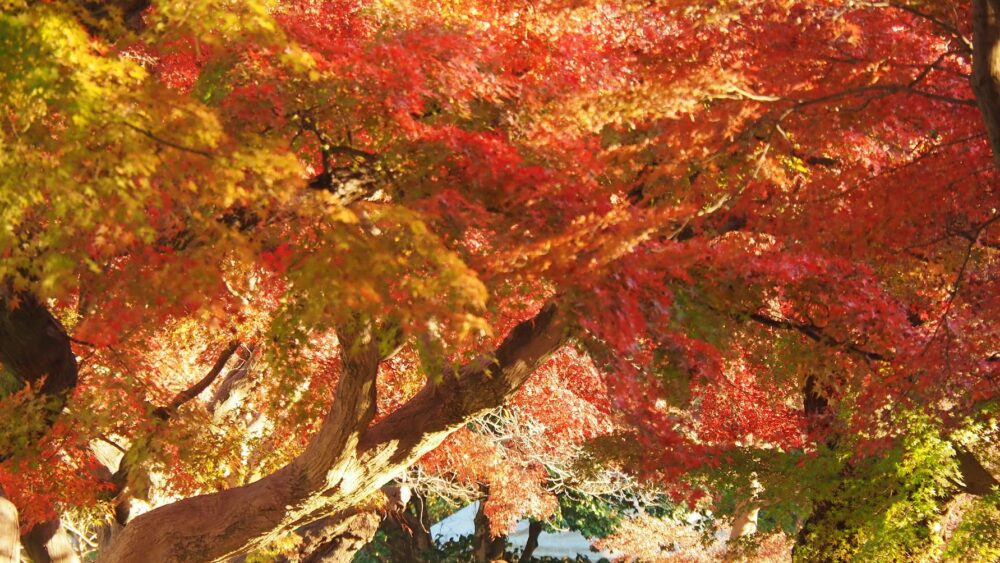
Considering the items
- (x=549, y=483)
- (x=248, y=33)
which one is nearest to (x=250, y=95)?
(x=248, y=33)

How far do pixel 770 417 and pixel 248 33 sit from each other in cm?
980

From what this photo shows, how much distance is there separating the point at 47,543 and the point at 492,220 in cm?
822

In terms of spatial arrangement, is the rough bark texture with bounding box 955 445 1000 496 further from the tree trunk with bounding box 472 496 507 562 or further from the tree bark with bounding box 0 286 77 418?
the tree trunk with bounding box 472 496 507 562

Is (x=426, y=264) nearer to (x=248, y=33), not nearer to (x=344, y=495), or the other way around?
(x=248, y=33)

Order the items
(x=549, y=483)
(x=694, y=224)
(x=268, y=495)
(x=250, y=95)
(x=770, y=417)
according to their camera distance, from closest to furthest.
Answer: (x=250, y=95), (x=694, y=224), (x=268, y=495), (x=770, y=417), (x=549, y=483)

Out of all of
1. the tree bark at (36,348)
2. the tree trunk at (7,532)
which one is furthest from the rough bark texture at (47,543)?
the tree bark at (36,348)

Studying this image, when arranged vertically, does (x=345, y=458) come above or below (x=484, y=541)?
above

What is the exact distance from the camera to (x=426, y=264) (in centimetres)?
639

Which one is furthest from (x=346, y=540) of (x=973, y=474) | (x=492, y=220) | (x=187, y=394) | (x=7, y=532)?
(x=492, y=220)

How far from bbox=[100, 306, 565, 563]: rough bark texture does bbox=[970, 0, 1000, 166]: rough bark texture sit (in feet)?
11.1

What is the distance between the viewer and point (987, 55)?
5695mm

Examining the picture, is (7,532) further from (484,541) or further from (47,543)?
(484,541)

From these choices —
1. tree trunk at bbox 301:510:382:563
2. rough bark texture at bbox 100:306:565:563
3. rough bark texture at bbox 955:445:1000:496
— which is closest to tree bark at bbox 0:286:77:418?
rough bark texture at bbox 100:306:565:563

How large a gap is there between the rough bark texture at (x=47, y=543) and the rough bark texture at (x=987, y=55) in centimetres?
1057
